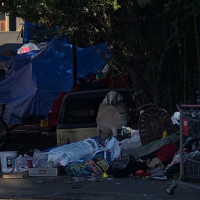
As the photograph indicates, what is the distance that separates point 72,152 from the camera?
8.73 metres

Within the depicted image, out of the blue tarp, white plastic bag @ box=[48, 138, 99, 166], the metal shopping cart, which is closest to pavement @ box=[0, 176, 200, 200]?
the metal shopping cart

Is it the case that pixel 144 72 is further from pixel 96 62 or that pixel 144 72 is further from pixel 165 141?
pixel 96 62

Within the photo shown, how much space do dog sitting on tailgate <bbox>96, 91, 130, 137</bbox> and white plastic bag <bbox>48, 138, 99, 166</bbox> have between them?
559 millimetres

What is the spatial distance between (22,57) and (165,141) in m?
12.2

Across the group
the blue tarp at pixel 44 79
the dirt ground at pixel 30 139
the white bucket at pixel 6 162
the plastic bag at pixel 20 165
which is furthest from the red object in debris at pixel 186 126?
the blue tarp at pixel 44 79


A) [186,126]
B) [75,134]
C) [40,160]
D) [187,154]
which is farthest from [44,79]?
[186,126]

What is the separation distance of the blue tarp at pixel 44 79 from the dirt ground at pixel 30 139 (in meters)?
0.58

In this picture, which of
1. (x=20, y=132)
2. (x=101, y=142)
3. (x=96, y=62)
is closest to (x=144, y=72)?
(x=101, y=142)

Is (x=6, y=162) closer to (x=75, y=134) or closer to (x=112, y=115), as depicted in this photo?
(x=75, y=134)

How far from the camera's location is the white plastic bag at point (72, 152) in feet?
28.3

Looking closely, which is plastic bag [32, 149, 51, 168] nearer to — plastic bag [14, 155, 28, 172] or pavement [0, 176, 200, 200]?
plastic bag [14, 155, 28, 172]

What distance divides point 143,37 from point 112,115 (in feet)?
5.31

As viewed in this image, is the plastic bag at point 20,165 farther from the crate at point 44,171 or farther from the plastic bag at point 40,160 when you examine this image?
the crate at point 44,171

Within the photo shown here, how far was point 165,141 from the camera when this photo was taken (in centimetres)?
866
